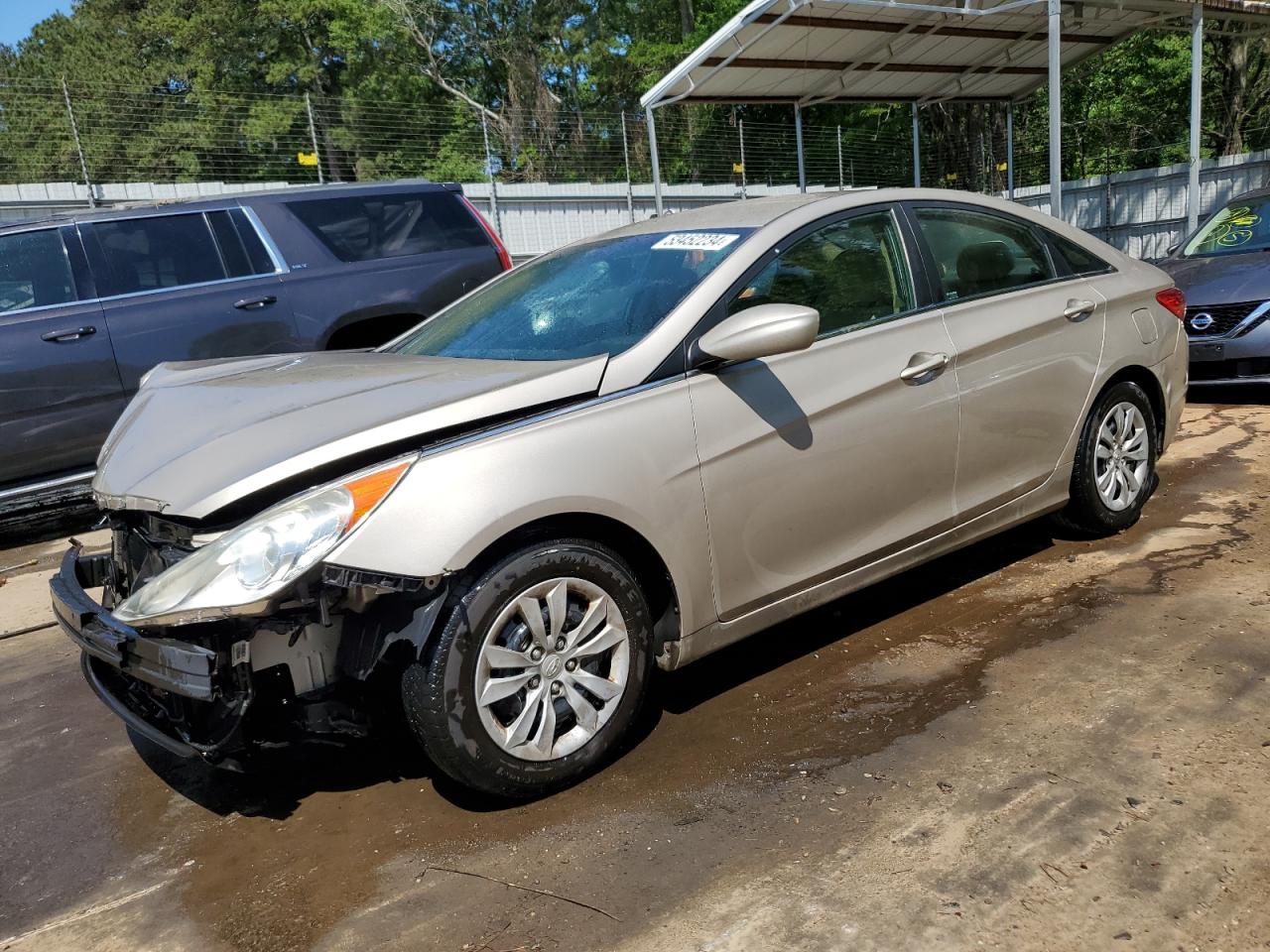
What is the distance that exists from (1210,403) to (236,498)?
7295 mm

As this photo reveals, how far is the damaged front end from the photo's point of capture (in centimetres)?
241

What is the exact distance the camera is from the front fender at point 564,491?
250cm

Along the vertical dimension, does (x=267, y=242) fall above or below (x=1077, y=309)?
above

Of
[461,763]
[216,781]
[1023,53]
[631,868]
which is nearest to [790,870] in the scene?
[631,868]

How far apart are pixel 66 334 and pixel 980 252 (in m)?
4.97

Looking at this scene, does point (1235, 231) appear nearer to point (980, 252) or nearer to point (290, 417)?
point (980, 252)

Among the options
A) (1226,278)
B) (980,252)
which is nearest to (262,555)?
(980,252)

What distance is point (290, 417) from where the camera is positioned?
9.21ft

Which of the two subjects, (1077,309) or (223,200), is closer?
(1077,309)

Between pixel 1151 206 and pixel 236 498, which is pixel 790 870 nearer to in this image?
pixel 236 498

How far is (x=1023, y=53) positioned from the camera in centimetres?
1416

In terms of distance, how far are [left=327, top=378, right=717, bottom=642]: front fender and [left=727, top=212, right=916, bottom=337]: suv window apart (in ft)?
1.82

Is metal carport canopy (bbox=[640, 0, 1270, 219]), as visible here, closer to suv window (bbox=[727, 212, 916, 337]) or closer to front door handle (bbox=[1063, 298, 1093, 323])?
front door handle (bbox=[1063, 298, 1093, 323])

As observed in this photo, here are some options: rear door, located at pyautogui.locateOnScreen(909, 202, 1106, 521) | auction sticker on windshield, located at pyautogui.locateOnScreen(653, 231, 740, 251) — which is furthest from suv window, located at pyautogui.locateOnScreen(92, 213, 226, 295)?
rear door, located at pyautogui.locateOnScreen(909, 202, 1106, 521)
